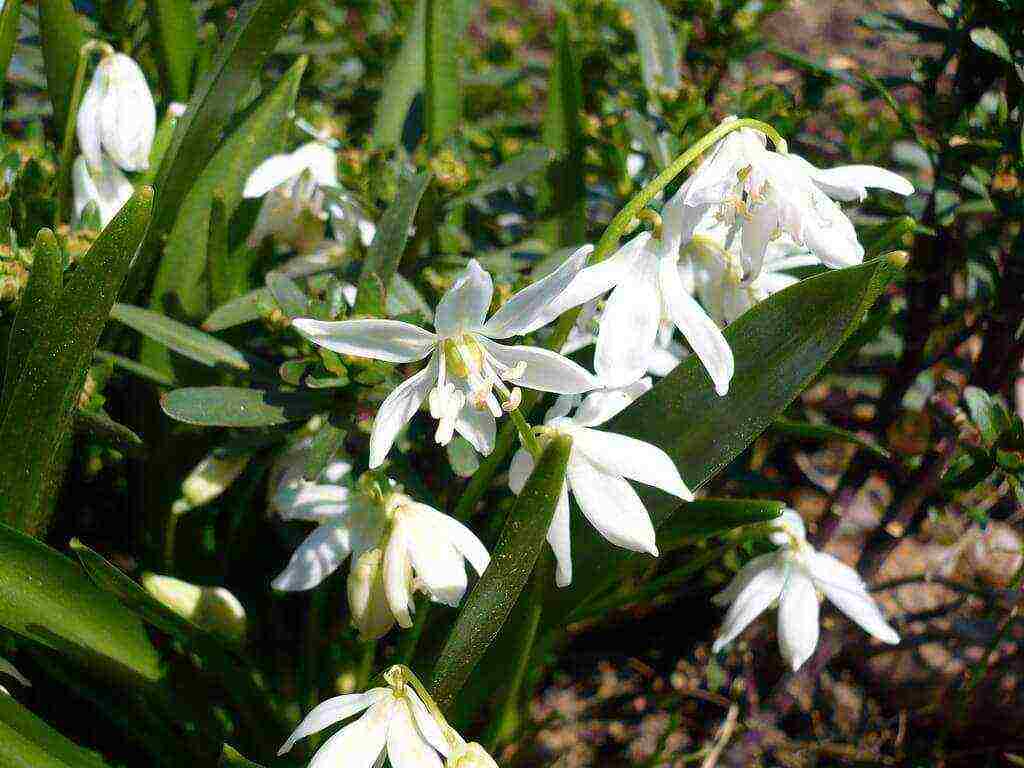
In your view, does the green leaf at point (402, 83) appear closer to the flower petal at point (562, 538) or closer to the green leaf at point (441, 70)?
the green leaf at point (441, 70)

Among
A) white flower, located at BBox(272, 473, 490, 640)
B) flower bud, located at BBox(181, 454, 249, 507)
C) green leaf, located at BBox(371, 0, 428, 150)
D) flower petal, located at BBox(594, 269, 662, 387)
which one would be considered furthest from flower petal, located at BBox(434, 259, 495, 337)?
green leaf, located at BBox(371, 0, 428, 150)

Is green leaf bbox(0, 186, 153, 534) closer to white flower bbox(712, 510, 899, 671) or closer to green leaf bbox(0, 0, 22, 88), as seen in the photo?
green leaf bbox(0, 0, 22, 88)

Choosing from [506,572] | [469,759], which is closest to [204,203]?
[506,572]

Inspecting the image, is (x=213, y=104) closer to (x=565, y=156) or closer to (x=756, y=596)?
(x=565, y=156)

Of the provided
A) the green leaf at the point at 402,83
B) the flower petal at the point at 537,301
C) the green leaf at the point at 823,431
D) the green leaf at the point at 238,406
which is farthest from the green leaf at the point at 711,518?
the green leaf at the point at 402,83

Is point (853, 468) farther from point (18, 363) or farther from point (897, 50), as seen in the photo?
point (897, 50)

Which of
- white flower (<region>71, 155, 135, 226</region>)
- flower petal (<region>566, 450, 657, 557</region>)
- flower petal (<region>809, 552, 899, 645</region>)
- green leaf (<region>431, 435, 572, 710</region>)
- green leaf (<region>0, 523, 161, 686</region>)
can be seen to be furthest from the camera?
white flower (<region>71, 155, 135, 226</region>)
